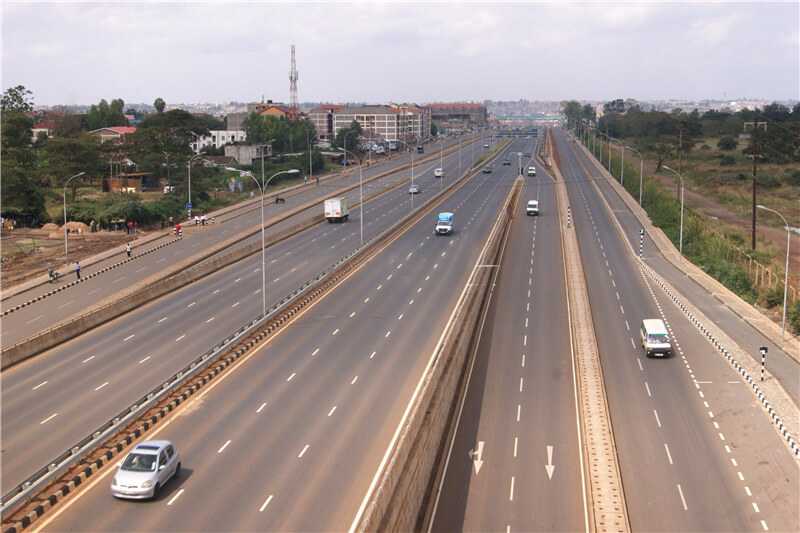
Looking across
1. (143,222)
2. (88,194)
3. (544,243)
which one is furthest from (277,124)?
(544,243)

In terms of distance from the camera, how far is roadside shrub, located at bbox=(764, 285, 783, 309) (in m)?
46.4

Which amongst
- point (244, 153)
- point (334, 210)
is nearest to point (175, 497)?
point (334, 210)

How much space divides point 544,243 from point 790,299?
24.0 m

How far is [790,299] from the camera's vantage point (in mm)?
45062

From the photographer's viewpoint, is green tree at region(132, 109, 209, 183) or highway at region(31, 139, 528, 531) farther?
green tree at region(132, 109, 209, 183)

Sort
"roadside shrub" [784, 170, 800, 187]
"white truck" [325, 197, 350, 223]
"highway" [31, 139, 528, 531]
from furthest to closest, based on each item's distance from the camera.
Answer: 1. "roadside shrub" [784, 170, 800, 187]
2. "white truck" [325, 197, 350, 223]
3. "highway" [31, 139, 528, 531]

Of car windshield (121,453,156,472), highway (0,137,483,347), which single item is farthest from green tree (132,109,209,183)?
car windshield (121,453,156,472)

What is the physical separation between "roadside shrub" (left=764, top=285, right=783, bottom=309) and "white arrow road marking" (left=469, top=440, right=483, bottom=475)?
27.5 metres

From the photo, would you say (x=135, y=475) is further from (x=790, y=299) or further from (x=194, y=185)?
(x=194, y=185)

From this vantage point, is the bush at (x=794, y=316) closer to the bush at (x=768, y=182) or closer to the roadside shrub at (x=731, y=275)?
the roadside shrub at (x=731, y=275)

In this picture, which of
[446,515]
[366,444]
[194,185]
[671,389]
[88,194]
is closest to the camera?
[446,515]

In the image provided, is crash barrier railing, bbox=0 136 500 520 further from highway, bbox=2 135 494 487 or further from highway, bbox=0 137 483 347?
highway, bbox=0 137 483 347

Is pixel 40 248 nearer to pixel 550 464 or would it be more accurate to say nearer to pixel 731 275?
pixel 550 464

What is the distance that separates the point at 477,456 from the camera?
27.7m
